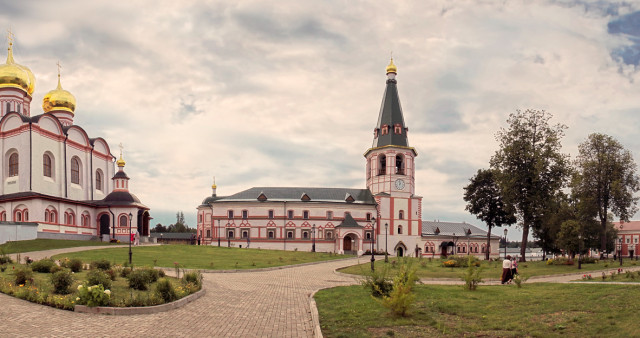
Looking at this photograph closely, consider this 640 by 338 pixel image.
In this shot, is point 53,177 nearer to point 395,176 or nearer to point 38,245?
point 38,245

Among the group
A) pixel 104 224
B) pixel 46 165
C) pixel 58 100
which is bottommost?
pixel 104 224

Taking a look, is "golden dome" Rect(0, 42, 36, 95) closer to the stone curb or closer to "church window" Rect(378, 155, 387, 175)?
"church window" Rect(378, 155, 387, 175)

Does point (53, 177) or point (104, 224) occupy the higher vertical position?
point (53, 177)

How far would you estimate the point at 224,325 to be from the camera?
37.1 ft

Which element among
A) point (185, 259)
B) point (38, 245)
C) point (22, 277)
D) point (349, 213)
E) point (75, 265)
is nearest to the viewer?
point (22, 277)

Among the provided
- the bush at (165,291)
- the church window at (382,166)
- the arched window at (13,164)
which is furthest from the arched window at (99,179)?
the bush at (165,291)

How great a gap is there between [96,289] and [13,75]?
51518 mm

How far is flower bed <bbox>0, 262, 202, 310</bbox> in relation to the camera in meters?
12.3

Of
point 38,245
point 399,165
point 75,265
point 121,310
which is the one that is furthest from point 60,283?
point 399,165

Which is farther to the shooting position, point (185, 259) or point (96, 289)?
point (185, 259)

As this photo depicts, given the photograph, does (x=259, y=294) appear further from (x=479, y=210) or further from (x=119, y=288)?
(x=479, y=210)

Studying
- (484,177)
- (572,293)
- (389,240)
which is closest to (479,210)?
(484,177)

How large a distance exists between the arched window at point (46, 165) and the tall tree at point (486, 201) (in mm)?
49554

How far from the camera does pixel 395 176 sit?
206 feet
